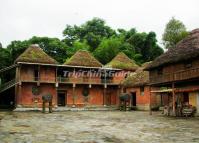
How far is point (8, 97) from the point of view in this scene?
140 feet

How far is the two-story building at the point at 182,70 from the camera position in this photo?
24234 mm

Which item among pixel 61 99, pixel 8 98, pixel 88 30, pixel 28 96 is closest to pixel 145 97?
pixel 61 99

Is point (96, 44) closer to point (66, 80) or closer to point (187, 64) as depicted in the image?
point (66, 80)

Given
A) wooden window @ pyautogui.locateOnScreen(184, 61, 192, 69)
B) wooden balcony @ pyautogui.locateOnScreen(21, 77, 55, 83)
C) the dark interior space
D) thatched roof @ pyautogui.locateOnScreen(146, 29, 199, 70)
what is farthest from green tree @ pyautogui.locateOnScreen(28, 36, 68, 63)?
wooden window @ pyautogui.locateOnScreen(184, 61, 192, 69)

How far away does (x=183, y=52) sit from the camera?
25750 millimetres

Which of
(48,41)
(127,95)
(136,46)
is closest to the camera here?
(127,95)

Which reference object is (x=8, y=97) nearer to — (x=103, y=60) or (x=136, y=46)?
(x=103, y=60)

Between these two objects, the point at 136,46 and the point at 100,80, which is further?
the point at 136,46

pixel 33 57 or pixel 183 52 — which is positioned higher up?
pixel 33 57

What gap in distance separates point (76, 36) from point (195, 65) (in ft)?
148

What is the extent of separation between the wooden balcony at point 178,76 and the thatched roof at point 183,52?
1.10 m

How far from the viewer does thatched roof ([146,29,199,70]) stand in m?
24.4

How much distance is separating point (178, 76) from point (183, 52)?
6.89 feet

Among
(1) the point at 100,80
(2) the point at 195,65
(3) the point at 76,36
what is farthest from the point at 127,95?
(3) the point at 76,36
